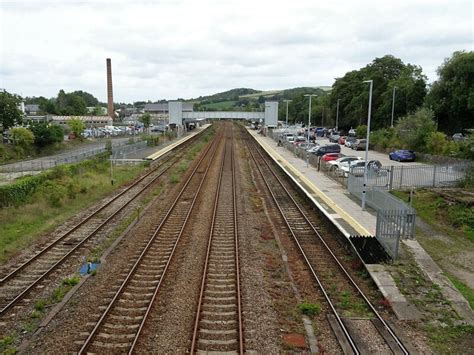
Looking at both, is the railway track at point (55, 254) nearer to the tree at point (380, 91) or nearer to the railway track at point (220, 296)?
the railway track at point (220, 296)

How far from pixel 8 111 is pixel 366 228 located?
5264 cm

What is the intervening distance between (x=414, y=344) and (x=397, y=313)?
1480 mm

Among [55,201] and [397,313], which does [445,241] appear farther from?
[55,201]

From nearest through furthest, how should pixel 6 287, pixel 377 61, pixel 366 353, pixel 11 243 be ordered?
pixel 366 353, pixel 6 287, pixel 11 243, pixel 377 61

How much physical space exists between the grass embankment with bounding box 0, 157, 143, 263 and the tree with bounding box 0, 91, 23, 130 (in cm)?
2668

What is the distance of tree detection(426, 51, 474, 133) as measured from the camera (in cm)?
4841

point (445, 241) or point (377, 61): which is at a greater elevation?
point (377, 61)

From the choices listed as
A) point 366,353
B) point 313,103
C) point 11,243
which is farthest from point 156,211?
point 313,103

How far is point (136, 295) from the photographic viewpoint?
12.1 meters

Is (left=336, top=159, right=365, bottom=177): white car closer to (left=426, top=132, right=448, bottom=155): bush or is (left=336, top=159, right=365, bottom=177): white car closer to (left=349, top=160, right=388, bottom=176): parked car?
(left=349, top=160, right=388, bottom=176): parked car

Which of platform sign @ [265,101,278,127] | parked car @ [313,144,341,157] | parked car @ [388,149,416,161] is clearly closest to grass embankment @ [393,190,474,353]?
parked car @ [388,149,416,161]

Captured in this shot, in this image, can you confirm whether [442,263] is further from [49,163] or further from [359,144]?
[359,144]

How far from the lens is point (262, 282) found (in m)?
13.1

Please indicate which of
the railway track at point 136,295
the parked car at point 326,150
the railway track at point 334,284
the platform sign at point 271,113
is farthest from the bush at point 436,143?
the platform sign at point 271,113
